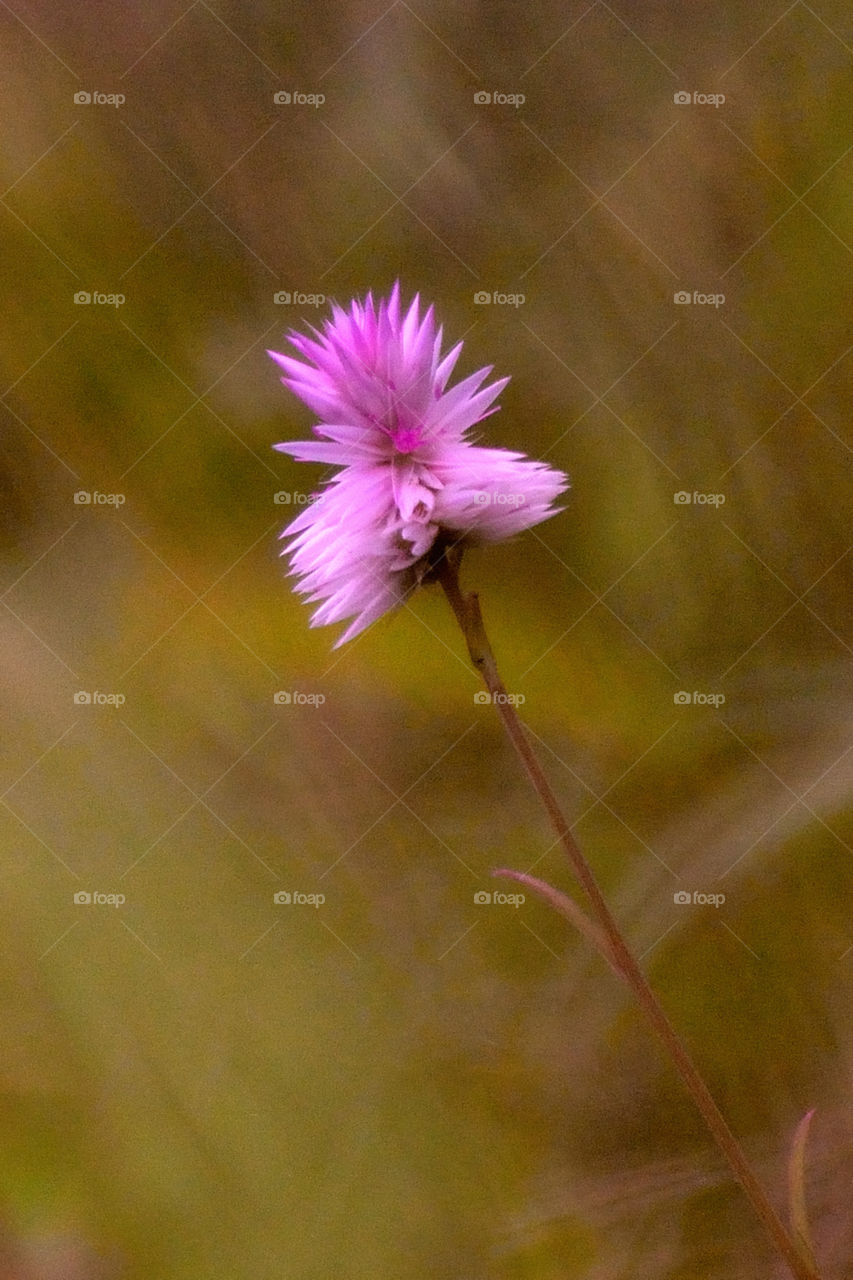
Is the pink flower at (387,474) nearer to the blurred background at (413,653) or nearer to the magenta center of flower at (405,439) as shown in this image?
→ the magenta center of flower at (405,439)

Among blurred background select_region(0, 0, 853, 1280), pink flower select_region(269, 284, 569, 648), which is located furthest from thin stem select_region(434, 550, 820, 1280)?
blurred background select_region(0, 0, 853, 1280)

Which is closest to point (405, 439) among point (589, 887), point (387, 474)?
point (387, 474)

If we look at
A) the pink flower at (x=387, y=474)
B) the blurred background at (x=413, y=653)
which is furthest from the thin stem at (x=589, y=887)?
the blurred background at (x=413, y=653)

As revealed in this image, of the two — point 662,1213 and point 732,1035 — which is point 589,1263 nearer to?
point 662,1213

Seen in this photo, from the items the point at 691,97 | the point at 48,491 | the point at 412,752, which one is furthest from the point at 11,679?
the point at 691,97

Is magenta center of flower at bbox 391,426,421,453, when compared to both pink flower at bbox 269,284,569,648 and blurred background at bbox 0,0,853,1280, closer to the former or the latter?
pink flower at bbox 269,284,569,648

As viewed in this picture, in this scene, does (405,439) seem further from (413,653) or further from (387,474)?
(413,653)

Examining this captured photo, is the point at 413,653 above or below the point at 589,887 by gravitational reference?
above

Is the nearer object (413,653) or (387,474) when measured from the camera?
(387,474)
